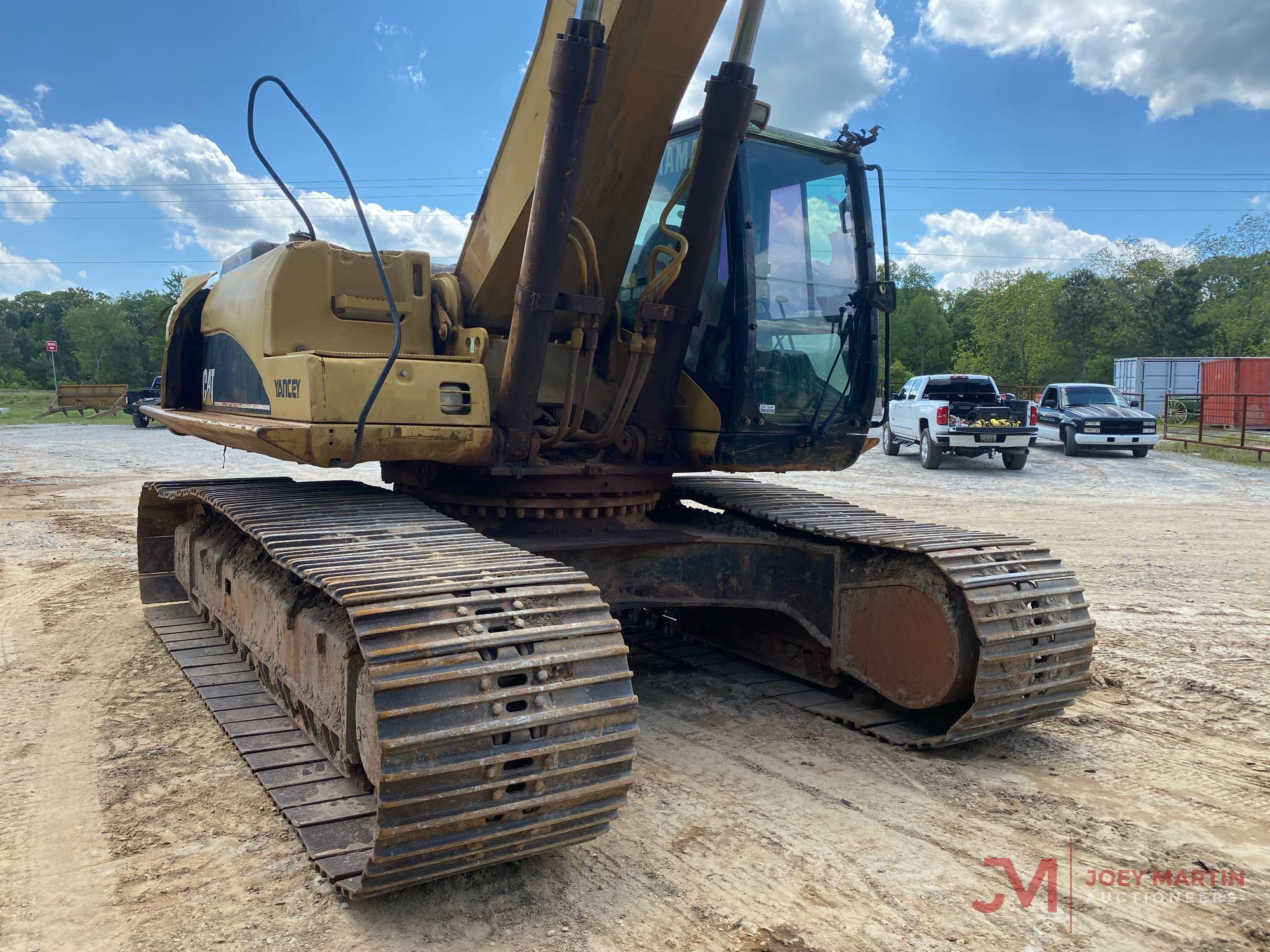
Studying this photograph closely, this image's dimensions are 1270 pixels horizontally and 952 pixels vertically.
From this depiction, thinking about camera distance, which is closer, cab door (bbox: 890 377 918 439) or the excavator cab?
the excavator cab

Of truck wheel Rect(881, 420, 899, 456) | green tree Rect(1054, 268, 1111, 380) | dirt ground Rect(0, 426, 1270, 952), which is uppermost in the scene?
green tree Rect(1054, 268, 1111, 380)

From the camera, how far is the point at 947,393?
1989 centimetres

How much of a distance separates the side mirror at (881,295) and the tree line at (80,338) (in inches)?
2006

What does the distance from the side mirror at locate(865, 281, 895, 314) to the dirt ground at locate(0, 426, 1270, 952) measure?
206cm

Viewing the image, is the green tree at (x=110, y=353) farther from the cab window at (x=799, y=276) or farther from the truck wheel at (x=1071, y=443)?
the cab window at (x=799, y=276)

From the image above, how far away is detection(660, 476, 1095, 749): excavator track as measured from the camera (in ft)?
13.6

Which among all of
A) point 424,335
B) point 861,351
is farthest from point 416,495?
point 861,351

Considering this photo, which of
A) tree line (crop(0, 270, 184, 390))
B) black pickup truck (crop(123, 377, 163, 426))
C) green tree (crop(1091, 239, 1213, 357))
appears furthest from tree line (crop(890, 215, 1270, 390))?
tree line (crop(0, 270, 184, 390))

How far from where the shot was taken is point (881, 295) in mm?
4988

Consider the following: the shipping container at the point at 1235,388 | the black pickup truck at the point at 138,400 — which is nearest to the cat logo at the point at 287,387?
the black pickup truck at the point at 138,400

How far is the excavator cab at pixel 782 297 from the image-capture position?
4.74 metres

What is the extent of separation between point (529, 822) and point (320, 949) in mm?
652

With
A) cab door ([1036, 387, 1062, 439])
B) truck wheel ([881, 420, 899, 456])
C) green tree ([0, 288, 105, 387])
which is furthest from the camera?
green tree ([0, 288, 105, 387])

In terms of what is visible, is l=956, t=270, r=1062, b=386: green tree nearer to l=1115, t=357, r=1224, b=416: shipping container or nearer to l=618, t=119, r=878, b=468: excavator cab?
l=1115, t=357, r=1224, b=416: shipping container
